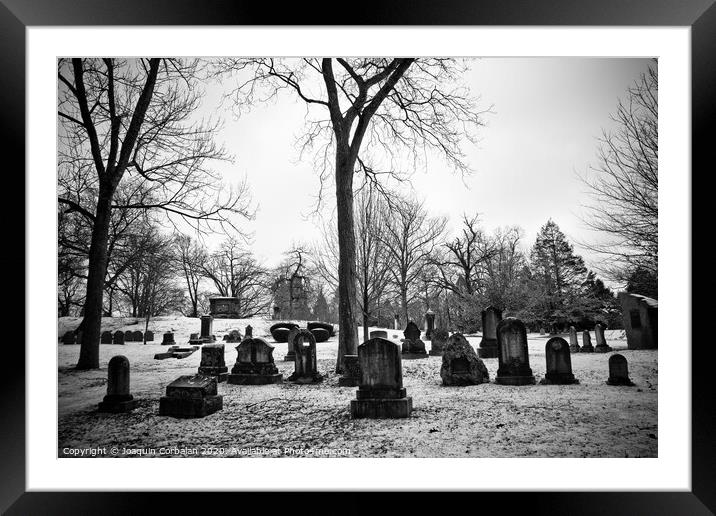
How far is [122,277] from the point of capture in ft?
50.2

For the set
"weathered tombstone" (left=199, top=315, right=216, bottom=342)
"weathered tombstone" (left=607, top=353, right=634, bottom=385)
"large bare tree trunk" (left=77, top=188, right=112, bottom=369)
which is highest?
"large bare tree trunk" (left=77, top=188, right=112, bottom=369)

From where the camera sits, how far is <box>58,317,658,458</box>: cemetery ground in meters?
4.59

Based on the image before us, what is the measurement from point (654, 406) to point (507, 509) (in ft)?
10.6

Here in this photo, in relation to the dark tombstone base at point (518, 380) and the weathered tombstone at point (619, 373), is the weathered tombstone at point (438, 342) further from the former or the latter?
the weathered tombstone at point (619, 373)

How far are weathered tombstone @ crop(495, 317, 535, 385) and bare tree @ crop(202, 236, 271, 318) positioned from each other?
11.4 m

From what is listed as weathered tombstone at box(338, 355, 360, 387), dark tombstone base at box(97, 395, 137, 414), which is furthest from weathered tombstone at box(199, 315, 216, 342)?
dark tombstone base at box(97, 395, 137, 414)

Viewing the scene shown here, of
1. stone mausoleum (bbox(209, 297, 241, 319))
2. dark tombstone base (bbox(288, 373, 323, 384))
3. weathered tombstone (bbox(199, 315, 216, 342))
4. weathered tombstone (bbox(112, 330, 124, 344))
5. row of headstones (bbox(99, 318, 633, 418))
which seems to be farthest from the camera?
stone mausoleum (bbox(209, 297, 241, 319))

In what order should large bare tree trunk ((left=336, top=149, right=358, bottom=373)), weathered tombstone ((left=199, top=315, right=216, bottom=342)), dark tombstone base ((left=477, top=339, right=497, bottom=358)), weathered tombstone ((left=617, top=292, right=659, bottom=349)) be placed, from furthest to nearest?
weathered tombstone ((left=199, top=315, right=216, bottom=342)), dark tombstone base ((left=477, top=339, right=497, bottom=358)), weathered tombstone ((left=617, top=292, right=659, bottom=349)), large bare tree trunk ((left=336, top=149, right=358, bottom=373))

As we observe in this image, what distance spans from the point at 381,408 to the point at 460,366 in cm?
255

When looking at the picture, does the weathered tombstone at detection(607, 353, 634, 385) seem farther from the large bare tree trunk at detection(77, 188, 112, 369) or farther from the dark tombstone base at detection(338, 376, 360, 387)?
the large bare tree trunk at detection(77, 188, 112, 369)

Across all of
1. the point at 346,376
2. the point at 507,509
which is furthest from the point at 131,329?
the point at 507,509
